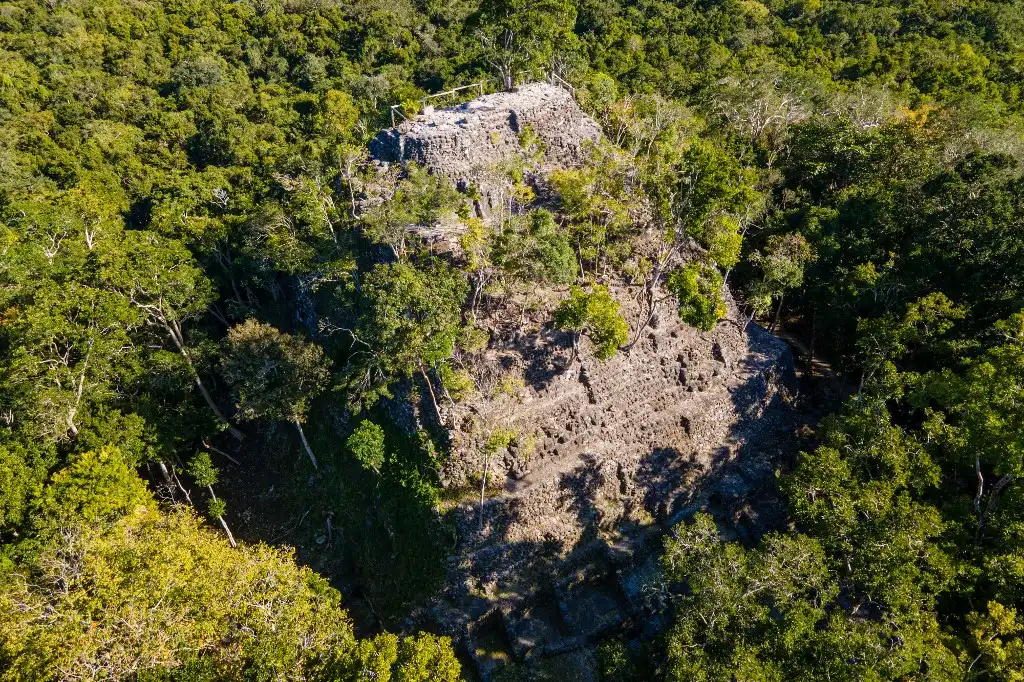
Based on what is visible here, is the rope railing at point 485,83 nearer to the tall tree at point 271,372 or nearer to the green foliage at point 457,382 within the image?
the tall tree at point 271,372

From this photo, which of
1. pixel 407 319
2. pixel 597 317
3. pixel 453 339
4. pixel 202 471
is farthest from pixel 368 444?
pixel 597 317

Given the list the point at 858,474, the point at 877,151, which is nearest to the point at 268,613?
the point at 858,474

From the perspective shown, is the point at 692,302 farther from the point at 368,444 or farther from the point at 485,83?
the point at 485,83

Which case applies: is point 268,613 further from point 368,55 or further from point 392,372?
point 368,55

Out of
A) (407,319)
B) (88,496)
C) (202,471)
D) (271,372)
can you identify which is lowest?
(202,471)

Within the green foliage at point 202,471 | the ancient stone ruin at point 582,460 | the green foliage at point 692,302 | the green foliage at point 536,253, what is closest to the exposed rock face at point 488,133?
the ancient stone ruin at point 582,460

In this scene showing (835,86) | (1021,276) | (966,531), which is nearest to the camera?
(966,531)

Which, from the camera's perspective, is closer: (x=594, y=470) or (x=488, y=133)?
(x=594, y=470)
